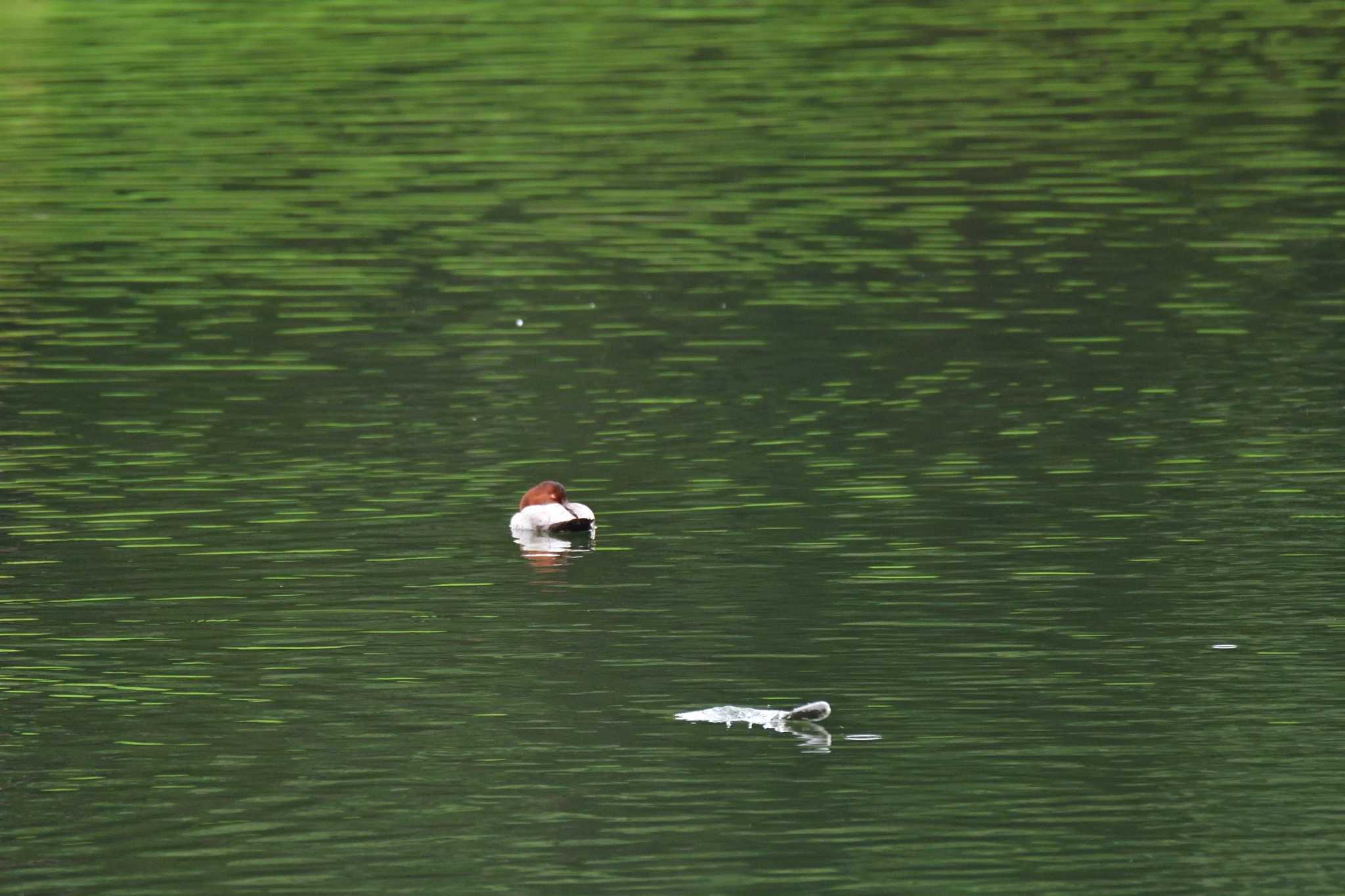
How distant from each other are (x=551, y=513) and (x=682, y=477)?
208 centimetres

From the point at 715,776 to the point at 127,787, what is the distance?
2.82 m

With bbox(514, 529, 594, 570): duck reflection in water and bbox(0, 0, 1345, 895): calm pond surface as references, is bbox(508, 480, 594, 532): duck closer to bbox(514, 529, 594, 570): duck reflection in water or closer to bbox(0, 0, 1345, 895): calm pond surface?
bbox(514, 529, 594, 570): duck reflection in water

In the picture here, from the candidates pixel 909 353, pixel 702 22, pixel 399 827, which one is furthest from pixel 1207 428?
pixel 702 22

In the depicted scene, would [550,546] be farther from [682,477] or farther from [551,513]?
[682,477]

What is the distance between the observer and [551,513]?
1842 cm

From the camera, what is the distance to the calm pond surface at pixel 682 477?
12758 millimetres

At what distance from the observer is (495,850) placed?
12.3 metres

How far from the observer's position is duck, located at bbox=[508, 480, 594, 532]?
18.4m

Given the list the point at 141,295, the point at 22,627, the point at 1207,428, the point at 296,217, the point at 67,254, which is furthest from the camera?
the point at 296,217

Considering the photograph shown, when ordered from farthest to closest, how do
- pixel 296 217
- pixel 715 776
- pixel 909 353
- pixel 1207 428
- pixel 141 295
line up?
pixel 296 217 → pixel 141 295 → pixel 909 353 → pixel 1207 428 → pixel 715 776

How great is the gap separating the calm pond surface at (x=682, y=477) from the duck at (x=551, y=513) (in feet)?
0.74

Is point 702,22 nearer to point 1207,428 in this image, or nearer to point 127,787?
point 1207,428

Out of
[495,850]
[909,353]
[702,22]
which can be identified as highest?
[702,22]

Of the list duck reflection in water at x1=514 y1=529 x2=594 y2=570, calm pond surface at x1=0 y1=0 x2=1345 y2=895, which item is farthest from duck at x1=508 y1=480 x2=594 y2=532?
calm pond surface at x1=0 y1=0 x2=1345 y2=895
